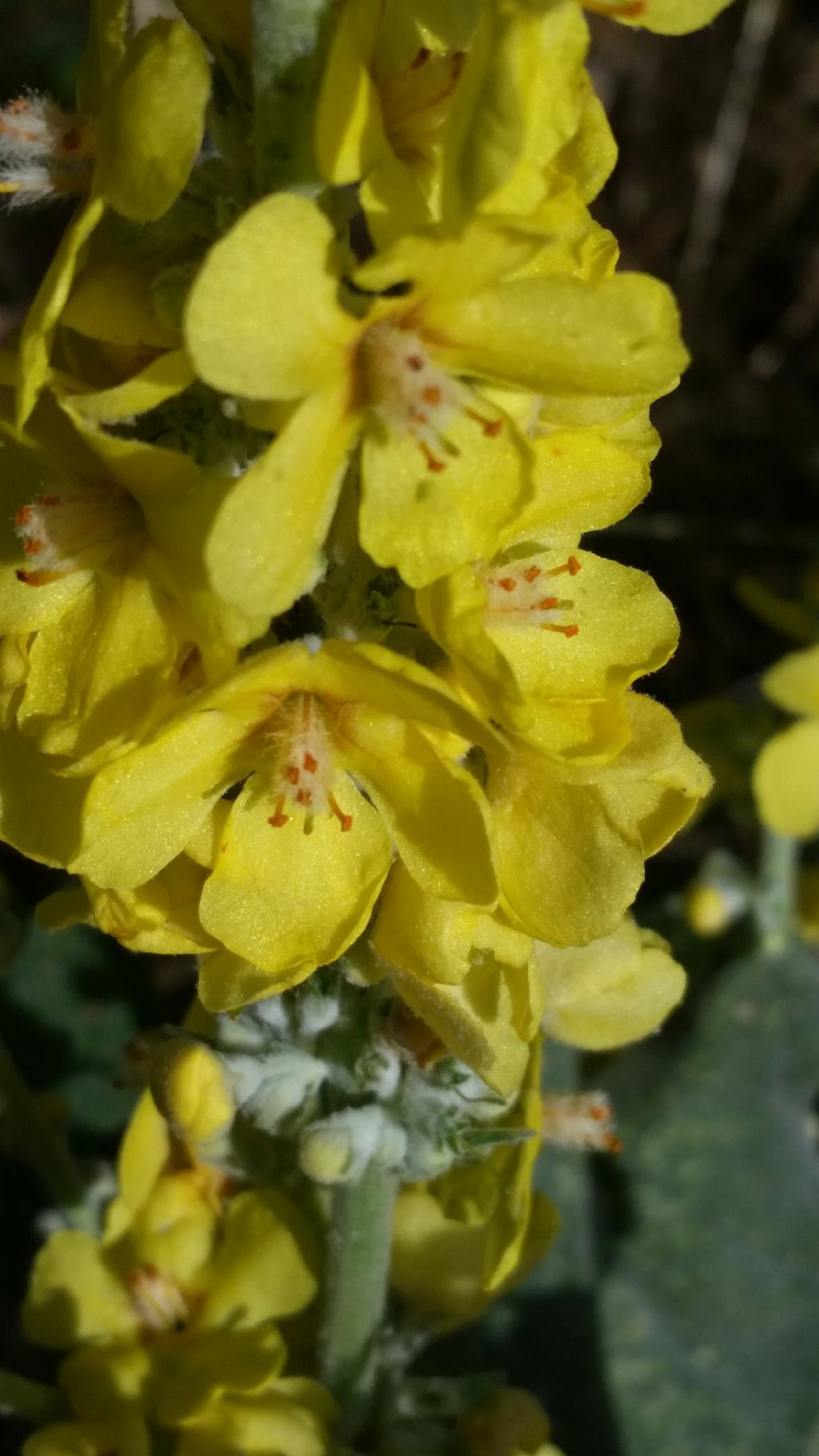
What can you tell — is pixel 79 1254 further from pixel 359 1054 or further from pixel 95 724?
pixel 95 724

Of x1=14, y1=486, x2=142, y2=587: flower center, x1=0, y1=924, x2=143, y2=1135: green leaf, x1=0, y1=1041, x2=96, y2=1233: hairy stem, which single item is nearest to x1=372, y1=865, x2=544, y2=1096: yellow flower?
x1=14, y1=486, x2=142, y2=587: flower center

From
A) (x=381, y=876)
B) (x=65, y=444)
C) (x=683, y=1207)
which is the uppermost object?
(x=65, y=444)

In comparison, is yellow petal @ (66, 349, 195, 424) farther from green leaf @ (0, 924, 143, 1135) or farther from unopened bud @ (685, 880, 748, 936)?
unopened bud @ (685, 880, 748, 936)

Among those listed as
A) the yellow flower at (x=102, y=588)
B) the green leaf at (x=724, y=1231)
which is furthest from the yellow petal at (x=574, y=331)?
the green leaf at (x=724, y=1231)

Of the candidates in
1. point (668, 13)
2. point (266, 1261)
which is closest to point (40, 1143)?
point (266, 1261)

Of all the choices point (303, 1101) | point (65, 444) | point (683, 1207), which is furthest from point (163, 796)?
point (683, 1207)

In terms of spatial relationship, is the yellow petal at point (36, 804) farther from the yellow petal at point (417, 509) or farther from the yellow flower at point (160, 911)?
the yellow petal at point (417, 509)
